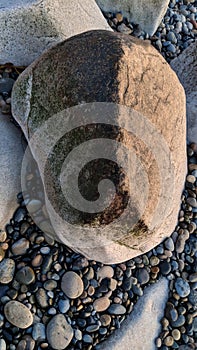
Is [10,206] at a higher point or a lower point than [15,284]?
higher

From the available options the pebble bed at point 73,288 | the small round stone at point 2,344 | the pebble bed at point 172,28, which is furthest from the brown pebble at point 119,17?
the small round stone at point 2,344

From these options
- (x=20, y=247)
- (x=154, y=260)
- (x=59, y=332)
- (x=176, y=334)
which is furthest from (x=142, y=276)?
(x=20, y=247)

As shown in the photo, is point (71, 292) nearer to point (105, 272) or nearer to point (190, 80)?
point (105, 272)

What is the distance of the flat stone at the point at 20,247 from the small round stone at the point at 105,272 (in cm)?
34

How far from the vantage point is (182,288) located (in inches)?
88.2

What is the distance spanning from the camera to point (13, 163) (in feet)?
6.93

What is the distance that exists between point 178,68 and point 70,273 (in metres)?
1.31

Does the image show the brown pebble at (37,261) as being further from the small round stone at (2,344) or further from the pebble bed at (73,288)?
the small round stone at (2,344)

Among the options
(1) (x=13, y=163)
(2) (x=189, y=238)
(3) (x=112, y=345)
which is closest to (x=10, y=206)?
(1) (x=13, y=163)

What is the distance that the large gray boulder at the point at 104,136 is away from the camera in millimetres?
1668

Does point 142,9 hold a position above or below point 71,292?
above

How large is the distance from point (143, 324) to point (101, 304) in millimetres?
231

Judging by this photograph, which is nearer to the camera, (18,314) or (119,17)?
(18,314)

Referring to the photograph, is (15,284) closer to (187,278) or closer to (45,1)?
(187,278)
